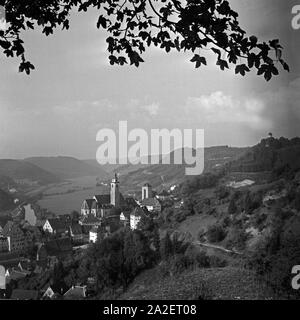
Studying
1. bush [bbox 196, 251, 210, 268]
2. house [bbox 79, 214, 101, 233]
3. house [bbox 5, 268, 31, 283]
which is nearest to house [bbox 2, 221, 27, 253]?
house [bbox 5, 268, 31, 283]

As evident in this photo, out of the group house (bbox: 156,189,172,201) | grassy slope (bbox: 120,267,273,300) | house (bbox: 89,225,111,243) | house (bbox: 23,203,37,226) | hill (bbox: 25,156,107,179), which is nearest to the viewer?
grassy slope (bbox: 120,267,273,300)

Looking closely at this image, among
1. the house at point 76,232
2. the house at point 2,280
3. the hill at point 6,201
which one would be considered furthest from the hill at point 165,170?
the house at point 2,280

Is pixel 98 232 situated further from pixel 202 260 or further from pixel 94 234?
pixel 202 260

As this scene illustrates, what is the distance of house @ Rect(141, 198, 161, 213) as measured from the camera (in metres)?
7.34

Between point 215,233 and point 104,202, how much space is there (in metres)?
2.72

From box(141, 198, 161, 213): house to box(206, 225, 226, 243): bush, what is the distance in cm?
110

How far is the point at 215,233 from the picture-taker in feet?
25.5

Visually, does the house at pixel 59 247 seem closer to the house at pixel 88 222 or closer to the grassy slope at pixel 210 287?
the house at pixel 88 222

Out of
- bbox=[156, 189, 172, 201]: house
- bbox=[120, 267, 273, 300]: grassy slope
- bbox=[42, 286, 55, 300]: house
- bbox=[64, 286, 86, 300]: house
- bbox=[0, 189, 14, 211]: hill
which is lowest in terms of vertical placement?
bbox=[64, 286, 86, 300]: house

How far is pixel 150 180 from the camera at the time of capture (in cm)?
693

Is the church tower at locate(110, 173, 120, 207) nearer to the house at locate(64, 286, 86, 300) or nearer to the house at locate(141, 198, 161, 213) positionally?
the house at locate(141, 198, 161, 213)

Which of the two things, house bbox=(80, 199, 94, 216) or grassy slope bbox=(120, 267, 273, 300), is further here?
house bbox=(80, 199, 94, 216)

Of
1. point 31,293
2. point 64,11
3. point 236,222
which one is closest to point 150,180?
point 236,222

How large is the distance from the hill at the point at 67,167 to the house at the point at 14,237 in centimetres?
95
